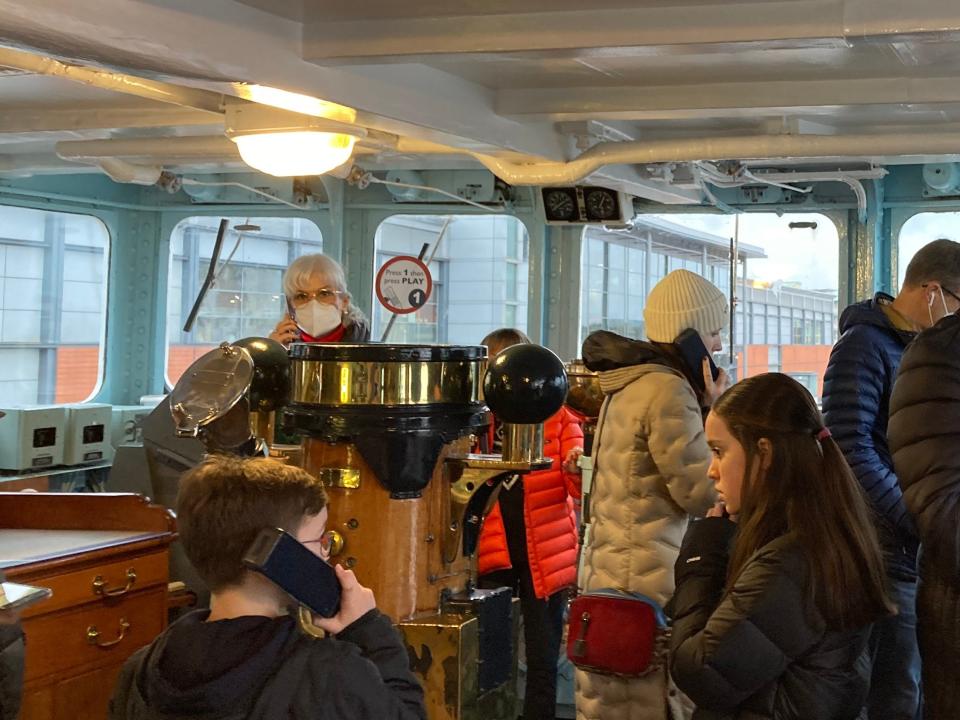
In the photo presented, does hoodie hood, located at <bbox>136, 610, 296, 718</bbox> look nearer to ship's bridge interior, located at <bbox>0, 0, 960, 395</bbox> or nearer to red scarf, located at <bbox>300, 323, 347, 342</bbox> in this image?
ship's bridge interior, located at <bbox>0, 0, 960, 395</bbox>

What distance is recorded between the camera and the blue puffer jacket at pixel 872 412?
9.31 ft

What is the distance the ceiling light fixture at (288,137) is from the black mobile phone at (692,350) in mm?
1032

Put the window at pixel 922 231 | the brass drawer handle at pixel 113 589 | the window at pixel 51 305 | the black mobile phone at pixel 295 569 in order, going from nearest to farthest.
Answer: the black mobile phone at pixel 295 569, the brass drawer handle at pixel 113 589, the window at pixel 922 231, the window at pixel 51 305

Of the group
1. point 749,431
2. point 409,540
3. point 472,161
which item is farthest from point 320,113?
point 472,161

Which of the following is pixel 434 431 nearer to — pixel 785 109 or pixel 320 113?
pixel 320 113

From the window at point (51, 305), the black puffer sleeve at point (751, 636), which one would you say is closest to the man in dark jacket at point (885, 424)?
the black puffer sleeve at point (751, 636)

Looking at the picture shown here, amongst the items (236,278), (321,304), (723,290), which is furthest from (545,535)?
(236,278)

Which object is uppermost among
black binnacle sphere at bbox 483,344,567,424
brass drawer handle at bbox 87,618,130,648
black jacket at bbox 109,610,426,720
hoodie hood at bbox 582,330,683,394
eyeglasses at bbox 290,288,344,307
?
eyeglasses at bbox 290,288,344,307

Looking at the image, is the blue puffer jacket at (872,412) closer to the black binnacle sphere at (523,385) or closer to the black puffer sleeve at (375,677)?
the black binnacle sphere at (523,385)

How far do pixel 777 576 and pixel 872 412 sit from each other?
1215 millimetres

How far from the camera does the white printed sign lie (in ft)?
18.7

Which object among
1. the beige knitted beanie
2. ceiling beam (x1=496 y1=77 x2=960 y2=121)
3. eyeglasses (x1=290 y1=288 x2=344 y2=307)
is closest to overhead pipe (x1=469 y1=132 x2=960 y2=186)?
ceiling beam (x1=496 y1=77 x2=960 y2=121)

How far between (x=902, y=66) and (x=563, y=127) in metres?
1.20

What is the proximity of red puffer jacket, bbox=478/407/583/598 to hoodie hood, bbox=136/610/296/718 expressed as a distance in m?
2.15
